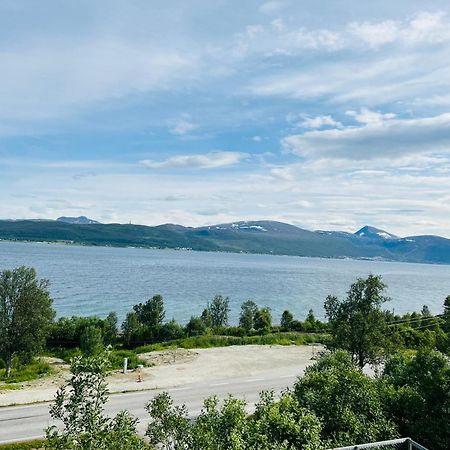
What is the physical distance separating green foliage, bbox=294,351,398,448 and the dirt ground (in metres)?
16.2

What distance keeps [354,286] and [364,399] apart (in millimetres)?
15661

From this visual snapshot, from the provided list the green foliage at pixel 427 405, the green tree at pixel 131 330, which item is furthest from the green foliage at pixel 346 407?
the green tree at pixel 131 330

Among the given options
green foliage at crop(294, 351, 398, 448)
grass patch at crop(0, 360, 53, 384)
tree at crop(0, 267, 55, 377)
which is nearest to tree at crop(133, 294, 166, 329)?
tree at crop(0, 267, 55, 377)

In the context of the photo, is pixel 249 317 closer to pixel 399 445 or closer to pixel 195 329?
pixel 195 329

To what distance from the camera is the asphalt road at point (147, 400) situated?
66.3 feet

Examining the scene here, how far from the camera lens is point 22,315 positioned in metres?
36.2

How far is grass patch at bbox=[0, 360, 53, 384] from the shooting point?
30.6 m

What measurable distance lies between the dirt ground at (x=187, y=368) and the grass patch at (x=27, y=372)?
975 millimetres

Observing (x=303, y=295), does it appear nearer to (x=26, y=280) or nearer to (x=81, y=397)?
(x=26, y=280)

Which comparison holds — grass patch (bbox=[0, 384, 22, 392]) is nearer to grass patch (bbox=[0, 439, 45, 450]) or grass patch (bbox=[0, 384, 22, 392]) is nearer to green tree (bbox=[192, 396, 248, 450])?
grass patch (bbox=[0, 439, 45, 450])

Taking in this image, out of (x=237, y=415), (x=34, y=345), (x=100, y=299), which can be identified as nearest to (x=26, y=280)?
(x=34, y=345)

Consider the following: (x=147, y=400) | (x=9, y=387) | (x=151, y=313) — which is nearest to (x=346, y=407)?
(x=147, y=400)

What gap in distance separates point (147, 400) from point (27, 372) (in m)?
12.6

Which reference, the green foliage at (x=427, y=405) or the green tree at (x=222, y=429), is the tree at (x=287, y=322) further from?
the green tree at (x=222, y=429)
